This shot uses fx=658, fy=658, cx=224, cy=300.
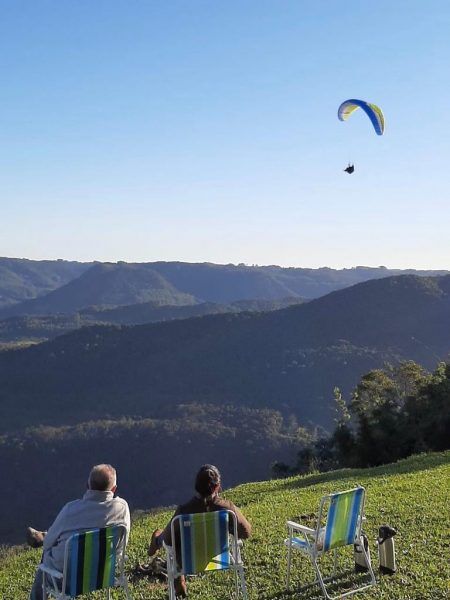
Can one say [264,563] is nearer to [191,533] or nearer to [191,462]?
[191,533]

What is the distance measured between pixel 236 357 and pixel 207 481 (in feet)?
409

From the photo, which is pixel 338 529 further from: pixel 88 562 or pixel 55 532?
pixel 55 532

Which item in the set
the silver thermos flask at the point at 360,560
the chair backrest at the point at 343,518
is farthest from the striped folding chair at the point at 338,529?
the silver thermos flask at the point at 360,560

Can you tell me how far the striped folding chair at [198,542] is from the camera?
16.8 ft

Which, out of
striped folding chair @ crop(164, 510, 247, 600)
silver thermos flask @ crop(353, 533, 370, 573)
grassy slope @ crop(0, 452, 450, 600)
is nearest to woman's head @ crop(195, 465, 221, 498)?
striped folding chair @ crop(164, 510, 247, 600)

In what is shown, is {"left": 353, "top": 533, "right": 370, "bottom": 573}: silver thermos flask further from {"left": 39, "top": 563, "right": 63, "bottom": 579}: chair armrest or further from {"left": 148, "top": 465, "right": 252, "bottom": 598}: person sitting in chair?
{"left": 39, "top": 563, "right": 63, "bottom": 579}: chair armrest

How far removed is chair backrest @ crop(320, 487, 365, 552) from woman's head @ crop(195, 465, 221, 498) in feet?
3.23

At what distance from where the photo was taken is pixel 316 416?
97.9m

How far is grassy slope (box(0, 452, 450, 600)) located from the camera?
6.08 m

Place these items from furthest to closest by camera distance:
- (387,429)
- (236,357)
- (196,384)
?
1. (236,357)
2. (196,384)
3. (387,429)

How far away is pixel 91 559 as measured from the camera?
190 inches

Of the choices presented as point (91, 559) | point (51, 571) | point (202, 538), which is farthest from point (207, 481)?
point (51, 571)

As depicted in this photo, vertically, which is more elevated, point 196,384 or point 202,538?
point 202,538

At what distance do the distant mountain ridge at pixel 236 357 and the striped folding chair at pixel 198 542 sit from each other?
302 feet
